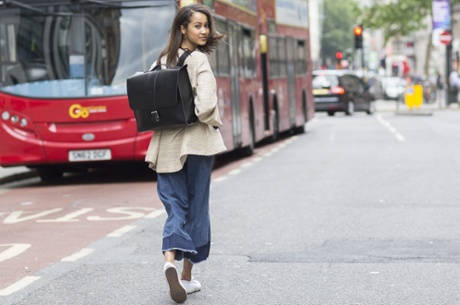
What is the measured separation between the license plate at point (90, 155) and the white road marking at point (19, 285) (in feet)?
27.2

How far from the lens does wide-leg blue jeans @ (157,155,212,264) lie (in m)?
7.23

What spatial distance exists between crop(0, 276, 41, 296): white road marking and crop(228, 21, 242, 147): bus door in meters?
11.8

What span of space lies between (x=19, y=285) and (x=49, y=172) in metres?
10.3

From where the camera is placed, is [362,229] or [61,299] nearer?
[61,299]

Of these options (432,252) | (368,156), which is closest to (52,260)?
(432,252)

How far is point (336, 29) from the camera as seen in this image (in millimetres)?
178375

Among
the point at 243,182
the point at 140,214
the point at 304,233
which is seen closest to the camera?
the point at 304,233

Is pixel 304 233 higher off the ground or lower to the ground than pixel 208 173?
lower

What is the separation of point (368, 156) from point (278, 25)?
6.40 meters

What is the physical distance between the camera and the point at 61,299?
736 centimetres

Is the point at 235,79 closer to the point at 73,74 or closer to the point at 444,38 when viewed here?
the point at 73,74

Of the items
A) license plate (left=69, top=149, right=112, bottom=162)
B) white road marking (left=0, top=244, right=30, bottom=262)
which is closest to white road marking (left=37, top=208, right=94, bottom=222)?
white road marking (left=0, top=244, right=30, bottom=262)

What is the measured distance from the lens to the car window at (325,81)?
43.4 m

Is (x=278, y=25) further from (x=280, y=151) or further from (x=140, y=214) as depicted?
(x=140, y=214)
